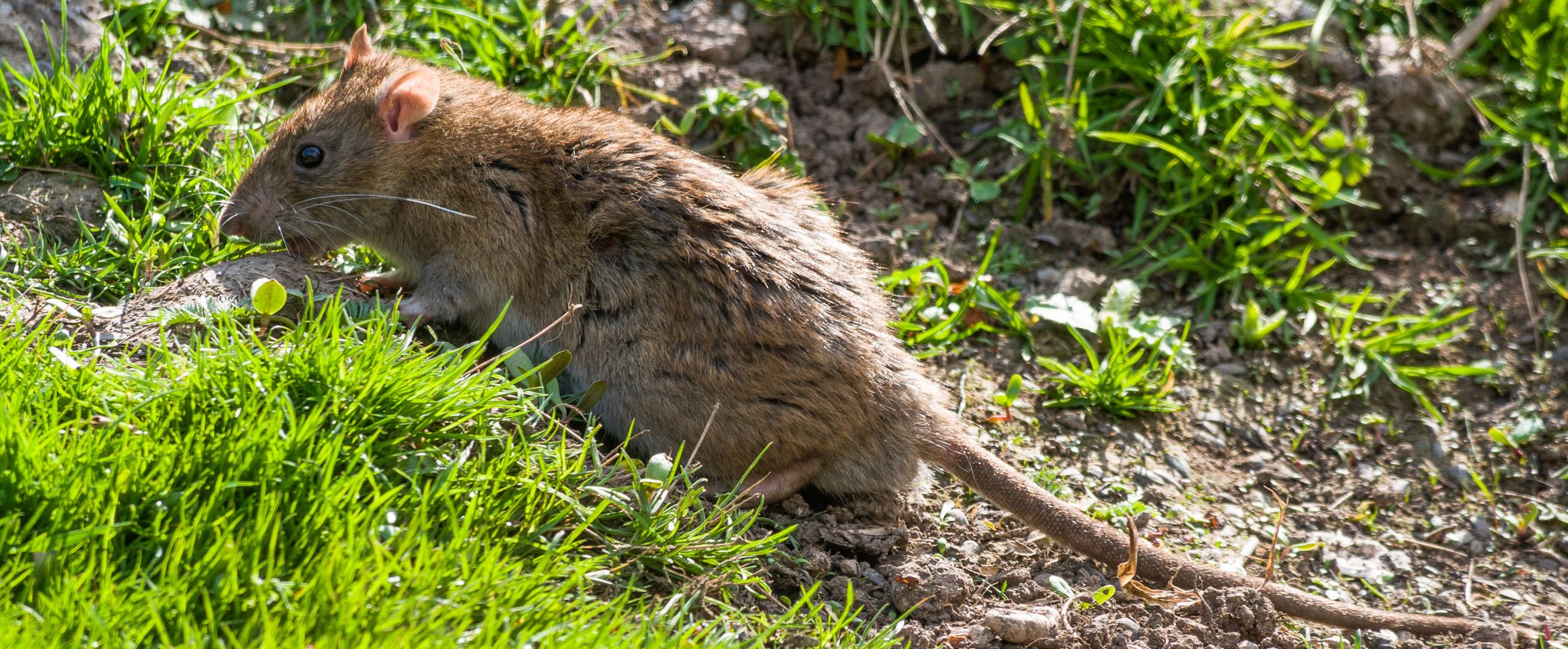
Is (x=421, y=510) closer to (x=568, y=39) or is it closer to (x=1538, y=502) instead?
(x=568, y=39)

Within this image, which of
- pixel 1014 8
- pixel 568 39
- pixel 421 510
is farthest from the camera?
pixel 1014 8

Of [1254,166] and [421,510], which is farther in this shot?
[1254,166]

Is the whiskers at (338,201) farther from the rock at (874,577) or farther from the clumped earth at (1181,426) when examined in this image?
the rock at (874,577)

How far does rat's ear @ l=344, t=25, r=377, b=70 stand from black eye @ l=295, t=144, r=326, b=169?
0.35m

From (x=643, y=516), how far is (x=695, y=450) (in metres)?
0.35

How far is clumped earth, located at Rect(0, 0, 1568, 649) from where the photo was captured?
3.69 m

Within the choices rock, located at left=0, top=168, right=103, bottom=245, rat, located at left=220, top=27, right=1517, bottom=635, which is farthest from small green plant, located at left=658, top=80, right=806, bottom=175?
rock, located at left=0, top=168, right=103, bottom=245

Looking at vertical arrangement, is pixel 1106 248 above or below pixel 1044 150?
below

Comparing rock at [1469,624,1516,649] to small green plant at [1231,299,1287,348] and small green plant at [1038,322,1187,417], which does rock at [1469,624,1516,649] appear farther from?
small green plant at [1231,299,1287,348]

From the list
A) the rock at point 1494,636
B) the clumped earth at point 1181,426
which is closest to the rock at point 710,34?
the clumped earth at point 1181,426

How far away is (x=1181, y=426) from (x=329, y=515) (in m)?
3.25

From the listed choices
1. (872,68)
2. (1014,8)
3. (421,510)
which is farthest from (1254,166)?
(421,510)

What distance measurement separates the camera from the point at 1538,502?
4.71 meters

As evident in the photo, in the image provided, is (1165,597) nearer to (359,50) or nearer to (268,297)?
(268,297)
